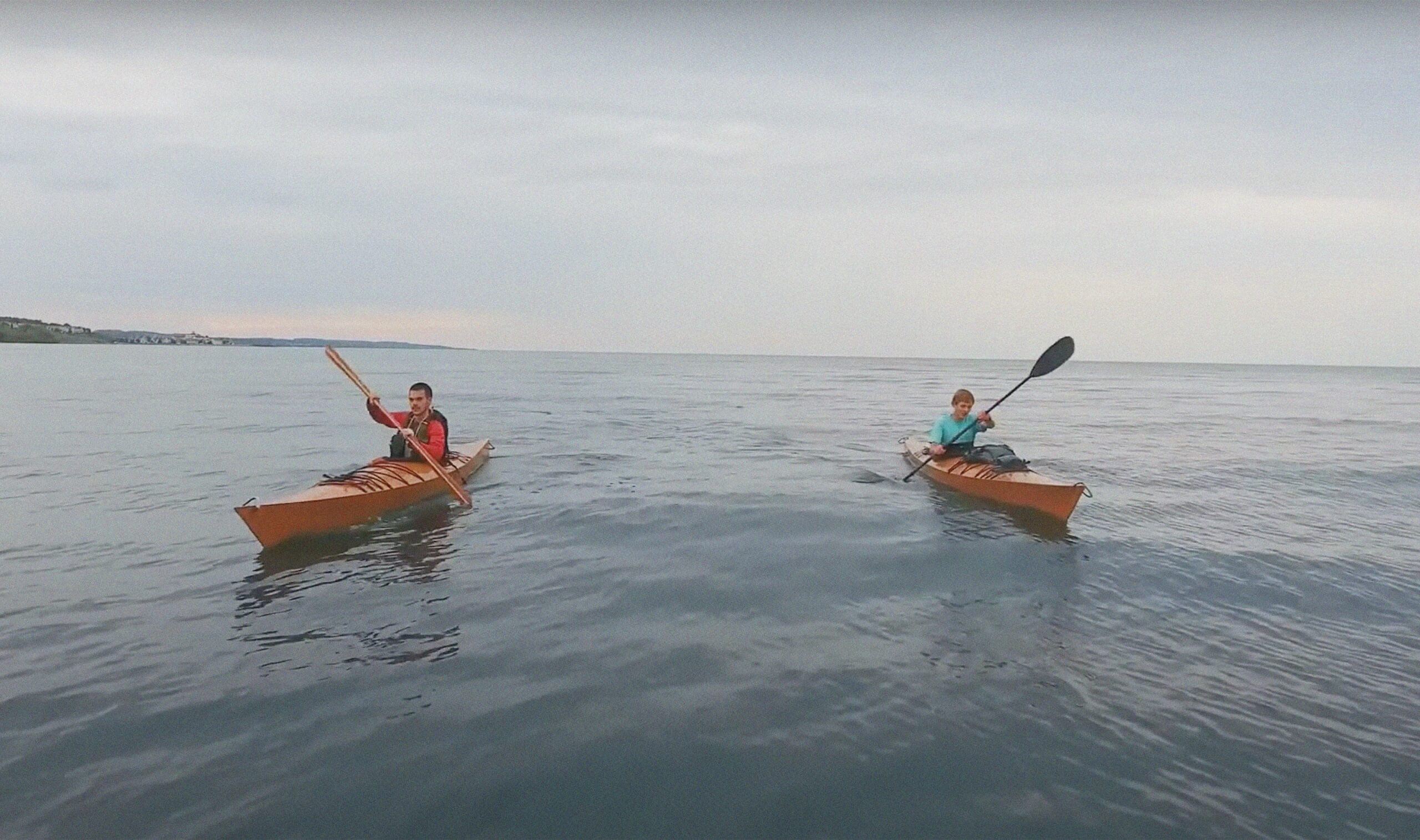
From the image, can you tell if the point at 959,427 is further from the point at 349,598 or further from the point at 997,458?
the point at 349,598

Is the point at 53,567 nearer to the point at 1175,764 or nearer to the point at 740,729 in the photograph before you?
the point at 740,729

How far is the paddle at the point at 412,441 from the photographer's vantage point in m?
11.5

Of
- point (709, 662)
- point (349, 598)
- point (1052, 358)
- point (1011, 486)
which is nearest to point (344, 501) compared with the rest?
point (349, 598)

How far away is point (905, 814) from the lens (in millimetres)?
4418

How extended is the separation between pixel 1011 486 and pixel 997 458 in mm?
815

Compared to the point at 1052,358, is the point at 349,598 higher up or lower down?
lower down

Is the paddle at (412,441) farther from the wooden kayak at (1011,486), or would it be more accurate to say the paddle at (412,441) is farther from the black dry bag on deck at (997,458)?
the black dry bag on deck at (997,458)

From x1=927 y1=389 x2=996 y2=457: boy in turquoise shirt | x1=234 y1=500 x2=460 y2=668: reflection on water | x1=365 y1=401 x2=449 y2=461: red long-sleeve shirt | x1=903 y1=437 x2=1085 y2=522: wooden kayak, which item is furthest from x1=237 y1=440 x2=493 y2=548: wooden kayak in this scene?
x1=927 y1=389 x2=996 y2=457: boy in turquoise shirt

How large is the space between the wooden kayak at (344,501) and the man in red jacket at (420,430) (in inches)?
12.7

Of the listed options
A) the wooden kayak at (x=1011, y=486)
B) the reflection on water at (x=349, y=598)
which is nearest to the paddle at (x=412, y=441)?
the reflection on water at (x=349, y=598)

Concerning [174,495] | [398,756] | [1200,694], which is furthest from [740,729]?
[174,495]

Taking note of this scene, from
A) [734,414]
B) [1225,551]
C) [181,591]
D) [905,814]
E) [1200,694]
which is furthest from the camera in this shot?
[734,414]

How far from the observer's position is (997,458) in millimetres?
12383

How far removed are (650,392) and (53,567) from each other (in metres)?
36.7
